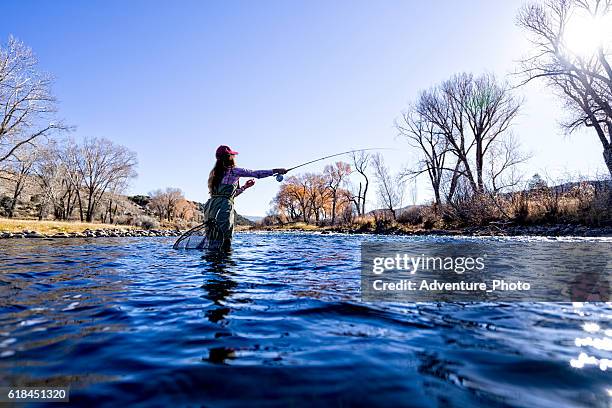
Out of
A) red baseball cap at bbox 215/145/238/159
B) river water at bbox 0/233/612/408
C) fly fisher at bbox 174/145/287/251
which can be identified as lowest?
river water at bbox 0/233/612/408

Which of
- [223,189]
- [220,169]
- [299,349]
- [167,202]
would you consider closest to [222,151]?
[220,169]

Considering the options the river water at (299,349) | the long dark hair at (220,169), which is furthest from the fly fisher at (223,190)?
the river water at (299,349)

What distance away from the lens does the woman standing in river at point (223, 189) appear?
8.10m

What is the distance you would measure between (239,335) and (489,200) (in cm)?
2385

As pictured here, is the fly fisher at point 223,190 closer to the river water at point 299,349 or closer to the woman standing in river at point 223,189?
the woman standing in river at point 223,189

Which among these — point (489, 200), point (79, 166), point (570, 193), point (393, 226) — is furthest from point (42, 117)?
point (570, 193)

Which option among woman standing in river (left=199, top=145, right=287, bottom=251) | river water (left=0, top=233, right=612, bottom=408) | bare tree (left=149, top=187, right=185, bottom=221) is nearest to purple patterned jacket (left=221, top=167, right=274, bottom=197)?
woman standing in river (left=199, top=145, right=287, bottom=251)

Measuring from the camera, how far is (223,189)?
27.0 feet

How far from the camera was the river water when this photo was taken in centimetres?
169

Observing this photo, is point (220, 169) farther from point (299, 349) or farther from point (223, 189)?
point (299, 349)

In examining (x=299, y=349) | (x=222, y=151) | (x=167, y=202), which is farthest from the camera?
(x=167, y=202)

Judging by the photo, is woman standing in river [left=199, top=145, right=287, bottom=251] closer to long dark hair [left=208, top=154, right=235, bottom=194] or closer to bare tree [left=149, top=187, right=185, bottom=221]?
long dark hair [left=208, top=154, right=235, bottom=194]

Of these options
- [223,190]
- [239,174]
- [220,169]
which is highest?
[220,169]

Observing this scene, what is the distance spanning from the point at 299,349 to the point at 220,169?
6.41 m
